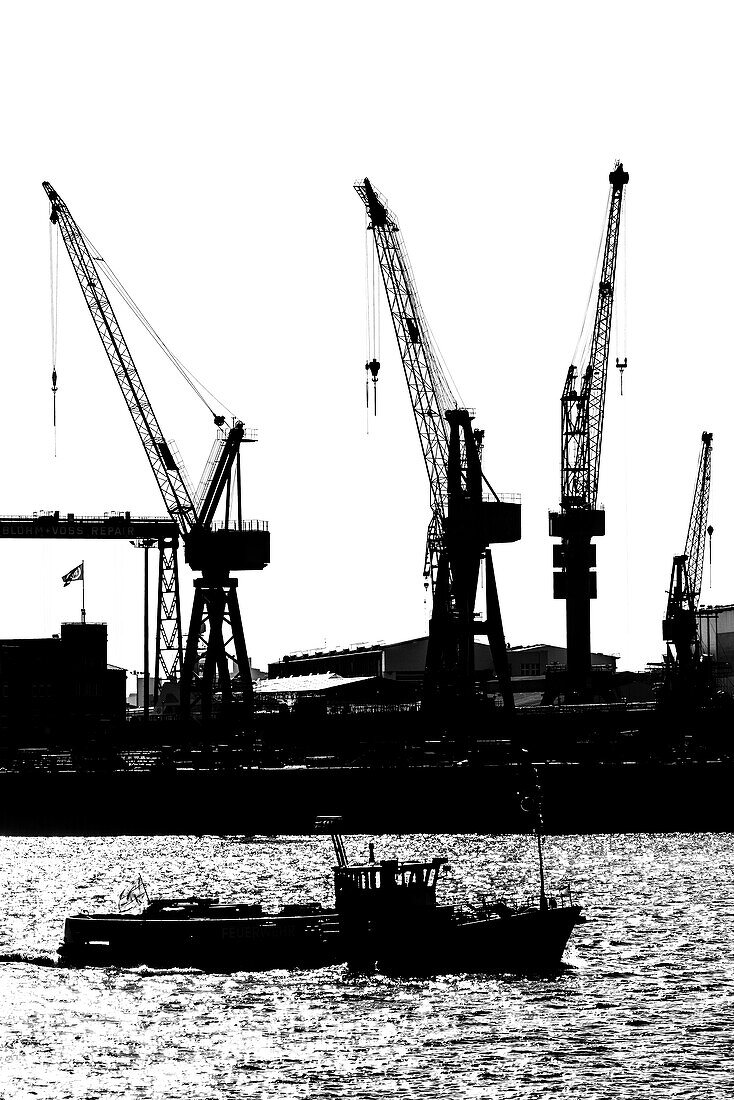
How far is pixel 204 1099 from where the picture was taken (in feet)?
145

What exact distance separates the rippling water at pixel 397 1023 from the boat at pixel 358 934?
87 cm

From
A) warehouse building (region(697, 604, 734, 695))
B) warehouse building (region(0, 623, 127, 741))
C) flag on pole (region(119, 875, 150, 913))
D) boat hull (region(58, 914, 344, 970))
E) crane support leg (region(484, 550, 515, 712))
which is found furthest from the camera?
warehouse building (region(697, 604, 734, 695))

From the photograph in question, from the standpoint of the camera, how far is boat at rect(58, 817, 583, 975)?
5972cm

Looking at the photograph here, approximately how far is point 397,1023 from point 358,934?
8383 millimetres

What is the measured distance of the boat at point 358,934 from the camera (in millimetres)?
59719

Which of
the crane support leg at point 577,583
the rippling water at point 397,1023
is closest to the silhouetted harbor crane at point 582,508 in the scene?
the crane support leg at point 577,583

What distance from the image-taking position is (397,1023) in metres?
52.0

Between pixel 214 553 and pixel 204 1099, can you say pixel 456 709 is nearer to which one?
pixel 214 553

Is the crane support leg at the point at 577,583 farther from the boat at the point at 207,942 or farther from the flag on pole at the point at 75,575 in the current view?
the boat at the point at 207,942

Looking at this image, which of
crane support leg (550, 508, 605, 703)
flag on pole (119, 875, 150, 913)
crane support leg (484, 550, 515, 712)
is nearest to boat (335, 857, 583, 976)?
flag on pole (119, 875, 150, 913)

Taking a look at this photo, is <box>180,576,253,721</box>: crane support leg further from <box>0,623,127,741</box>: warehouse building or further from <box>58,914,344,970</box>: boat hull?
<box>58,914,344,970</box>: boat hull

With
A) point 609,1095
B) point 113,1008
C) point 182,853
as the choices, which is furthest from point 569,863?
point 609,1095

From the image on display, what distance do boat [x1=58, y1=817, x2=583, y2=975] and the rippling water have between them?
87cm

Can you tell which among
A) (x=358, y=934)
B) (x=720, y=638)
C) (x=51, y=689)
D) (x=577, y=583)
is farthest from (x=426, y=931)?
(x=720, y=638)
